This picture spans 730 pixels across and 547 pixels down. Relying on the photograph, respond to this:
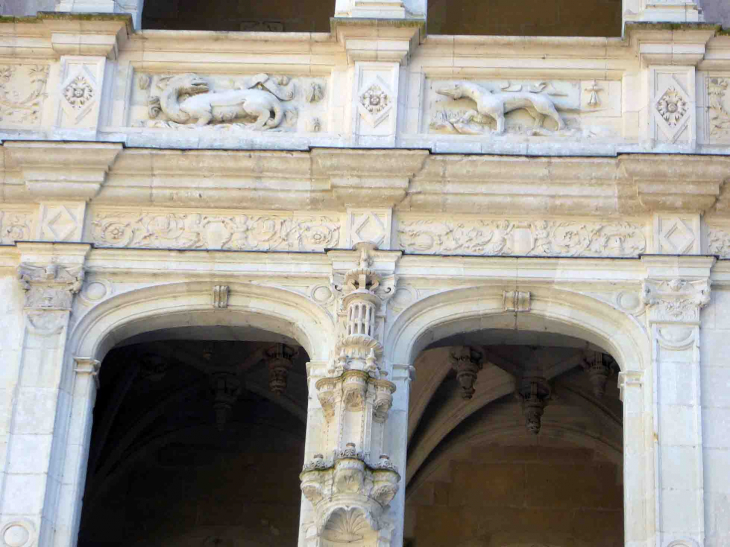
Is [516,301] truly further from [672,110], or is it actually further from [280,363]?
[280,363]

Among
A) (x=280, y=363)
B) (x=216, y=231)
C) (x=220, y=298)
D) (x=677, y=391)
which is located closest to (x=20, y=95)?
(x=216, y=231)

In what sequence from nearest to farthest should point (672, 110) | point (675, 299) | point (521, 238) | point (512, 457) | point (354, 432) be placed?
point (354, 432) → point (675, 299) → point (521, 238) → point (672, 110) → point (512, 457)

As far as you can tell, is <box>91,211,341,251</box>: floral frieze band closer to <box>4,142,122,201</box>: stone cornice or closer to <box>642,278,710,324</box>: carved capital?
<box>4,142,122,201</box>: stone cornice

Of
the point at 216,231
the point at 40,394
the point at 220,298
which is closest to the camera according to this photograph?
the point at 40,394

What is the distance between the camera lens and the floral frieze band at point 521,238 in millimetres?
18250

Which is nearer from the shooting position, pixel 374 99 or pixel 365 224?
pixel 365 224

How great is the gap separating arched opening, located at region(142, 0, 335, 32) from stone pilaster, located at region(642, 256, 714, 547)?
229 inches

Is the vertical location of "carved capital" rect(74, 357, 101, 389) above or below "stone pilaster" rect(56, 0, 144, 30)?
below

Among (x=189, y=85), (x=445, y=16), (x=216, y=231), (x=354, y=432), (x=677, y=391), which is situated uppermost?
(x=445, y=16)

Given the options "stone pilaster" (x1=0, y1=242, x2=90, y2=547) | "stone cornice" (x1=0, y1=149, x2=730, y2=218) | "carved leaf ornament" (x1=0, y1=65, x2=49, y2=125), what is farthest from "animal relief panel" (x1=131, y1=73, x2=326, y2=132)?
Result: "stone pilaster" (x1=0, y1=242, x2=90, y2=547)

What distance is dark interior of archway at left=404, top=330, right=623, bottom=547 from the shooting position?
21531mm

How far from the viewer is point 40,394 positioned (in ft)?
58.0

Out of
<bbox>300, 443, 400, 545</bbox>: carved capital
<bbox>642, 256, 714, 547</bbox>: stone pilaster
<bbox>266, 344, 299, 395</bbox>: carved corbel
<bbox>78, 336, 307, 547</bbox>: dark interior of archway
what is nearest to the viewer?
<bbox>300, 443, 400, 545</bbox>: carved capital

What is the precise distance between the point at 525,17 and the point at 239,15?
2727 millimetres
